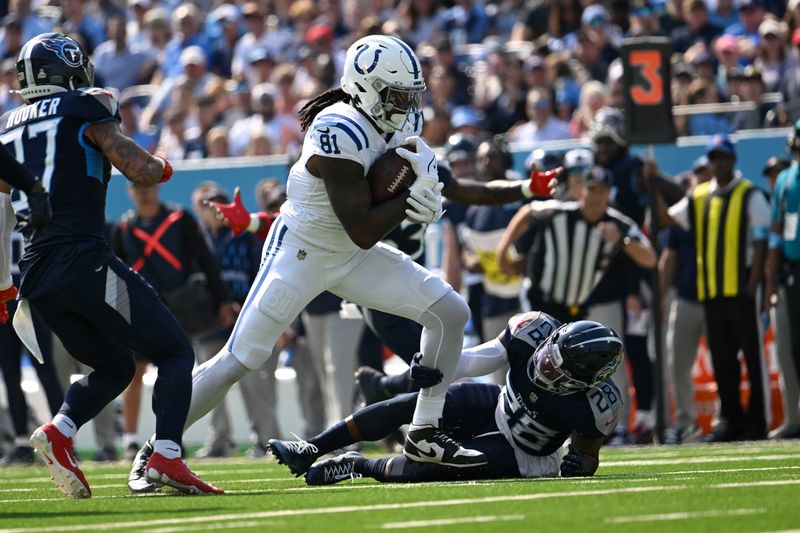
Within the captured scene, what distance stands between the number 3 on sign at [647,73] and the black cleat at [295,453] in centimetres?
524

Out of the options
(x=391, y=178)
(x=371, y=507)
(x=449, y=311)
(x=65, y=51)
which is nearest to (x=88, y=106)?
(x=65, y=51)

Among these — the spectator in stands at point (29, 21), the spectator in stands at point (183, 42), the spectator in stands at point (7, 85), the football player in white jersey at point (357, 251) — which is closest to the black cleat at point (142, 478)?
the football player in white jersey at point (357, 251)

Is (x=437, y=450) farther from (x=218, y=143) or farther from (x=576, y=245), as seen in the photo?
(x=218, y=143)

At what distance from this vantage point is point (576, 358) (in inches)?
272

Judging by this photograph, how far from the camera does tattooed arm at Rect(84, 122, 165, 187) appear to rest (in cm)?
683

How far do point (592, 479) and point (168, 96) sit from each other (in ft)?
36.7

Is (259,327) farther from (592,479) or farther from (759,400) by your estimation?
(759,400)

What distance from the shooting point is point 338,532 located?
5.23m

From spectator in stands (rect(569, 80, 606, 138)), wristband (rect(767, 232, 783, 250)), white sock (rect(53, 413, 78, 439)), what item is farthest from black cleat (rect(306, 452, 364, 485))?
spectator in stands (rect(569, 80, 606, 138))

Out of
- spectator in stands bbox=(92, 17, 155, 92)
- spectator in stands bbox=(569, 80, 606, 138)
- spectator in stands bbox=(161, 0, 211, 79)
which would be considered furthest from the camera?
spectator in stands bbox=(92, 17, 155, 92)

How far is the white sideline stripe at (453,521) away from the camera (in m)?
5.36

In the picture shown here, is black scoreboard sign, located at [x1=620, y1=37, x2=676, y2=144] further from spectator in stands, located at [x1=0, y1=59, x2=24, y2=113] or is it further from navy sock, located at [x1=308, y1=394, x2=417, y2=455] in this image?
spectator in stands, located at [x1=0, y1=59, x2=24, y2=113]

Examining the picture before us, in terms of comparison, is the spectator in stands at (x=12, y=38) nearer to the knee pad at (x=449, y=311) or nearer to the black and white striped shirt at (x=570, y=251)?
the black and white striped shirt at (x=570, y=251)

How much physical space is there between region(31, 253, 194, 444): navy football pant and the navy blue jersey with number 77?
9 cm
